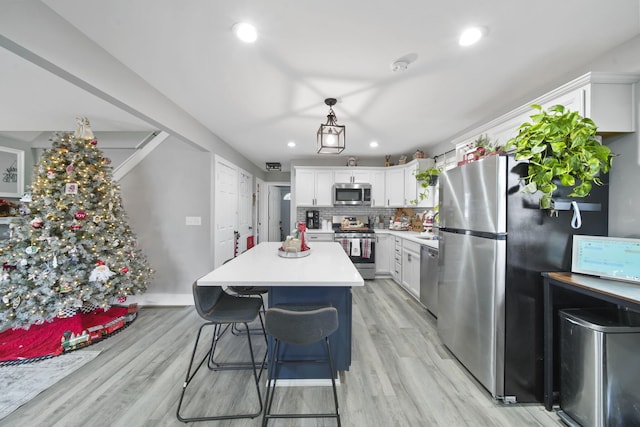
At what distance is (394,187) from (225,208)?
10.5ft

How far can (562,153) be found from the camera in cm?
148

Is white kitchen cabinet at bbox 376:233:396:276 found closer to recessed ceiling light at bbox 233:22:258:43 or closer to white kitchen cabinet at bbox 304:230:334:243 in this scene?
white kitchen cabinet at bbox 304:230:334:243

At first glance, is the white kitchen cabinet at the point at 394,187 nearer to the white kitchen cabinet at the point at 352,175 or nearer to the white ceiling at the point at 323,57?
the white kitchen cabinet at the point at 352,175

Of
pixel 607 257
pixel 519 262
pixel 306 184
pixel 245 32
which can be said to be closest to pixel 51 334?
pixel 245 32

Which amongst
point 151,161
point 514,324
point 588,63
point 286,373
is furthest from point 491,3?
point 151,161

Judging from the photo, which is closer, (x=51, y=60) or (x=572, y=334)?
(x=51, y=60)

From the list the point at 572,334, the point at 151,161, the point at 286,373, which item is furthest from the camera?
the point at 151,161

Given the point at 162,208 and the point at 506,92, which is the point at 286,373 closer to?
the point at 162,208

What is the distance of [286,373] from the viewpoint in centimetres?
179

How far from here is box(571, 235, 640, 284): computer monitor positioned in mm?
1370

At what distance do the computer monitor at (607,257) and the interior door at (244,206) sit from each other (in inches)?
175

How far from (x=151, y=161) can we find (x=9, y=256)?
1.65 metres

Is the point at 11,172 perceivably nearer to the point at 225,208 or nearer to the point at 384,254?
the point at 225,208

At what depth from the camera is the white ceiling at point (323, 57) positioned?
1.33 m
